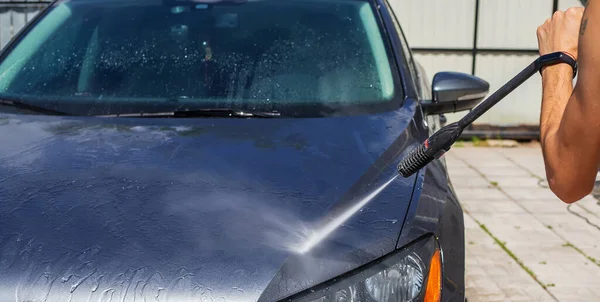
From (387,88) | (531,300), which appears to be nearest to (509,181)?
(531,300)

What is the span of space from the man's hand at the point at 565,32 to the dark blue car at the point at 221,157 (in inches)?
24.6

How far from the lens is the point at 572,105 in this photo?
151cm

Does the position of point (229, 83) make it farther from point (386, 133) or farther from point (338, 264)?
point (338, 264)

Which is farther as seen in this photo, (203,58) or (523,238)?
(523,238)

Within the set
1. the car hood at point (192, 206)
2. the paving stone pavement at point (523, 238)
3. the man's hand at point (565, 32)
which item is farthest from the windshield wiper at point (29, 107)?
the paving stone pavement at point (523, 238)

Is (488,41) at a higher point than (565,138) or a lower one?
lower

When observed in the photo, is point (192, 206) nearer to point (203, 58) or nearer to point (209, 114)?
point (209, 114)

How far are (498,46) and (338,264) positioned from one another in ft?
23.2

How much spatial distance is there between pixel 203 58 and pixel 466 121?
64.9 inches

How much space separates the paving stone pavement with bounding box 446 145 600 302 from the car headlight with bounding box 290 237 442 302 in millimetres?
2134

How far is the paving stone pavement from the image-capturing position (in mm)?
4285

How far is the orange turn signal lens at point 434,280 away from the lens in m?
2.07

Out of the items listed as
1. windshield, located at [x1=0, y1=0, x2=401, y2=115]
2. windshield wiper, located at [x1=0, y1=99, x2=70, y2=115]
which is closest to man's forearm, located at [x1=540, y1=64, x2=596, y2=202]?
windshield, located at [x1=0, y1=0, x2=401, y2=115]

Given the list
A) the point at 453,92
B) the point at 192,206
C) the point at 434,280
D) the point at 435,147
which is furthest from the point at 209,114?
the point at 435,147
